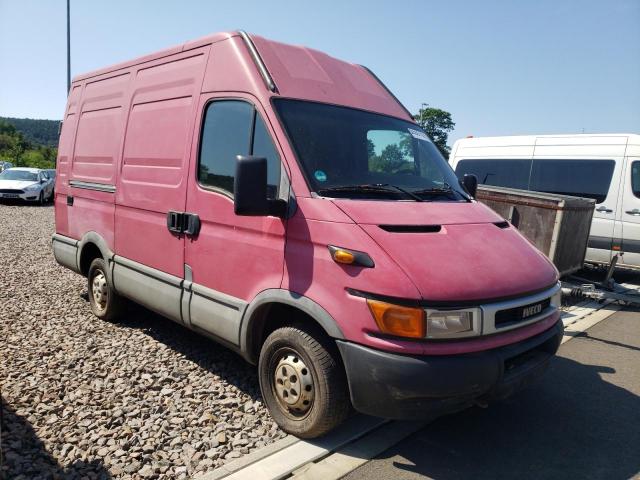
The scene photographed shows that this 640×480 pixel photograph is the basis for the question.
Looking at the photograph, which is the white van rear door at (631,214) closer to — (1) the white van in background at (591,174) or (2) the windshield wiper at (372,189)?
(1) the white van in background at (591,174)

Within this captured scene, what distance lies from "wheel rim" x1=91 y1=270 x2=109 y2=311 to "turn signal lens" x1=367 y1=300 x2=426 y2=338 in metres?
3.74

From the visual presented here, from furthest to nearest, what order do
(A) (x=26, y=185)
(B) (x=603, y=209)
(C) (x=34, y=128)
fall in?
(C) (x=34, y=128) → (A) (x=26, y=185) → (B) (x=603, y=209)

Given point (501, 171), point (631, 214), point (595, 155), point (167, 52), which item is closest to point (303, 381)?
point (167, 52)

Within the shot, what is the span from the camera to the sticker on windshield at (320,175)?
3275 millimetres

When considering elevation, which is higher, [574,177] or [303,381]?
[574,177]

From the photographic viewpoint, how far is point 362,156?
365 cm

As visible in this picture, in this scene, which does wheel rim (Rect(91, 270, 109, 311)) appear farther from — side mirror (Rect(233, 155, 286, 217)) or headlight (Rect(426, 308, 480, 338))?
headlight (Rect(426, 308, 480, 338))

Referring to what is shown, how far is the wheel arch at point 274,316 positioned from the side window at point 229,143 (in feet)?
2.31

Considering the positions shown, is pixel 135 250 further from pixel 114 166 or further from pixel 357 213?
pixel 357 213

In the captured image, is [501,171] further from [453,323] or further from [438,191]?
→ [453,323]

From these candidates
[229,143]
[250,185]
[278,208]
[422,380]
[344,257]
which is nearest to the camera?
[422,380]

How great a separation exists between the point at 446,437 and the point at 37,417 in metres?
2.83

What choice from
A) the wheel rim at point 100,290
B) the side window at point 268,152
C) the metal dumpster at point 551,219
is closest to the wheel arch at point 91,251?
the wheel rim at point 100,290

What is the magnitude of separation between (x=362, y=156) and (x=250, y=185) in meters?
1.03
